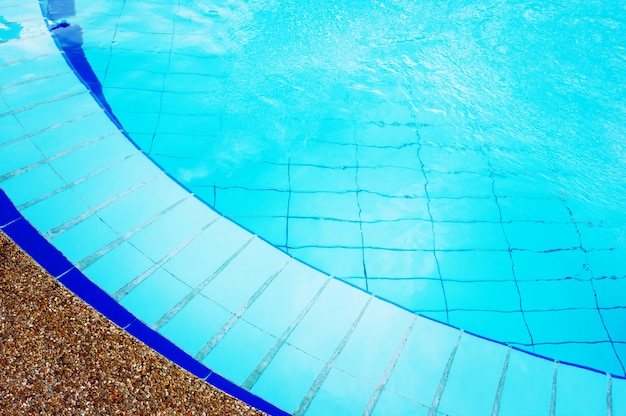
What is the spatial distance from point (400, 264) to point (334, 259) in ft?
1.32

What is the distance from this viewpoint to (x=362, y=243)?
3207 mm

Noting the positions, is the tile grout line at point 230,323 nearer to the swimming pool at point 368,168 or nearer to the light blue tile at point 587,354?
the swimming pool at point 368,168

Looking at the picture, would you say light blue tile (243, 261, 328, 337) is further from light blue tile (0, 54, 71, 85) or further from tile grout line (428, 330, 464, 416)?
light blue tile (0, 54, 71, 85)

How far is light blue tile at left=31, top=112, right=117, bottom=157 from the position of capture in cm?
328

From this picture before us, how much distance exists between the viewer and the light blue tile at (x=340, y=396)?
235 cm

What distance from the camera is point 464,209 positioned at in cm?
348

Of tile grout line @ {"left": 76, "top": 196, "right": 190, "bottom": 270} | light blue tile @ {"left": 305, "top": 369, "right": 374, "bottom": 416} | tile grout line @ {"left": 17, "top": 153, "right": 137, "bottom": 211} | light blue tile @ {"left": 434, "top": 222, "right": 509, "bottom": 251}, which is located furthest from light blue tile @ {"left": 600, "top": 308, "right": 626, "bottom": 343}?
tile grout line @ {"left": 17, "top": 153, "right": 137, "bottom": 211}

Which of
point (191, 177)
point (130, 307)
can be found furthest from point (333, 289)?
point (191, 177)

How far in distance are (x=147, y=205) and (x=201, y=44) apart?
1990 mm

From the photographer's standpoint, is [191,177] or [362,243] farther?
[191,177]

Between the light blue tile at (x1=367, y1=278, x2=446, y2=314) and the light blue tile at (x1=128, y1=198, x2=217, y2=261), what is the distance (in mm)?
1073

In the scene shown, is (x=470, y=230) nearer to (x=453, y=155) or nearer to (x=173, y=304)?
(x=453, y=155)

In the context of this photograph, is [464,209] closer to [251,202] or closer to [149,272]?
[251,202]

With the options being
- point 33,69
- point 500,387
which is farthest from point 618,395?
point 33,69
